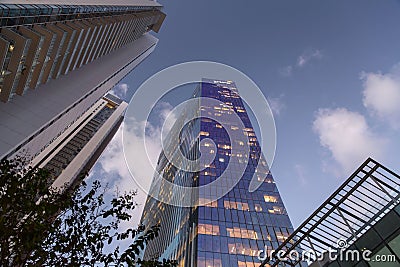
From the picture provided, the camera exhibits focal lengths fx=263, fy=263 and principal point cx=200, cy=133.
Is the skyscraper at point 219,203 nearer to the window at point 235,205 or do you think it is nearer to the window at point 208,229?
the window at point 208,229

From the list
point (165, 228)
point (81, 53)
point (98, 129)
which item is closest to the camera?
point (81, 53)

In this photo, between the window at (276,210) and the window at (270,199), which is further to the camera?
the window at (270,199)

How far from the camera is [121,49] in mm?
77562

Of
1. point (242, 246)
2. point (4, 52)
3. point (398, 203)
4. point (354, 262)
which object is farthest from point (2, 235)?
point (242, 246)

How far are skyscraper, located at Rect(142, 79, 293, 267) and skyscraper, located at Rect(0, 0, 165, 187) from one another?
28081mm

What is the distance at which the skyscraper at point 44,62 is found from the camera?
29.2 m

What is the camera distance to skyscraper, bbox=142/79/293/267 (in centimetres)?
4322

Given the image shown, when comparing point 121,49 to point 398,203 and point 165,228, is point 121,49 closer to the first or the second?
point 165,228

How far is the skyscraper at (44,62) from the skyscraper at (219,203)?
92.1 feet

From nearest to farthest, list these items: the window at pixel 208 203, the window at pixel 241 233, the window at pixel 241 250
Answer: the window at pixel 241 250, the window at pixel 241 233, the window at pixel 208 203

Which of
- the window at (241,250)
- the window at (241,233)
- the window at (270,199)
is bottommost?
the window at (241,250)

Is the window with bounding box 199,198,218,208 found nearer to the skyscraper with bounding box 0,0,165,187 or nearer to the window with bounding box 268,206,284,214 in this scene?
the window with bounding box 268,206,284,214


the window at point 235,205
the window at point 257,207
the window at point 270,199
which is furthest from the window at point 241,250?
the window at point 270,199

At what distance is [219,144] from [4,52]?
51913 millimetres
